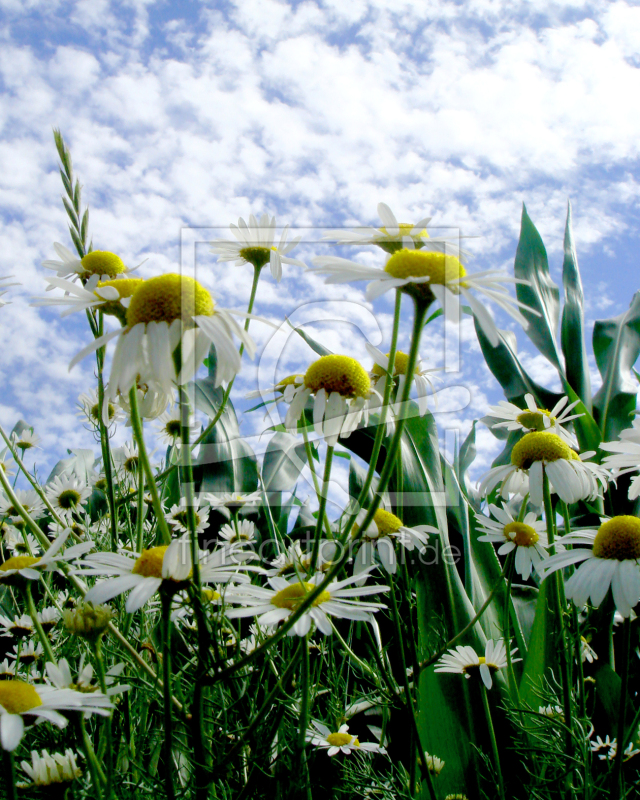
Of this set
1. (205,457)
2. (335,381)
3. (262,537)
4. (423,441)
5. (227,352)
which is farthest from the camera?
(205,457)

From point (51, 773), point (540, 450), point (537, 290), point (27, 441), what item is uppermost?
point (537, 290)

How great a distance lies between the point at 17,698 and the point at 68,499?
3.23 ft

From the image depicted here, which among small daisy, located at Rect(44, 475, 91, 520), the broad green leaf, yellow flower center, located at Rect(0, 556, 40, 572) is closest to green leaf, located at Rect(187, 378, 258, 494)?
small daisy, located at Rect(44, 475, 91, 520)

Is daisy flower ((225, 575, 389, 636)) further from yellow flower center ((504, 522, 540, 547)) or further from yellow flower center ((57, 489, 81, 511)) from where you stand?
yellow flower center ((57, 489, 81, 511))

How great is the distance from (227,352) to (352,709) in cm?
72

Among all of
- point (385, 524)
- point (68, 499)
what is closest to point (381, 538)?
point (385, 524)

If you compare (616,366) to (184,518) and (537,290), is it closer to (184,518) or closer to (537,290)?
(537,290)

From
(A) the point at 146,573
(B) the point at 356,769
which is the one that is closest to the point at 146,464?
(A) the point at 146,573

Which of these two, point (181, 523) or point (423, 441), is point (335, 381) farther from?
point (423, 441)

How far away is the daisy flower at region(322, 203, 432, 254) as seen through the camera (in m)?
0.52

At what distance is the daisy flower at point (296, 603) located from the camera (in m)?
0.45

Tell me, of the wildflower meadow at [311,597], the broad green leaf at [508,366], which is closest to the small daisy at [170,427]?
the wildflower meadow at [311,597]

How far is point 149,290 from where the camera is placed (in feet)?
1.40

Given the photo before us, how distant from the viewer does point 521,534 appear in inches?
34.5
